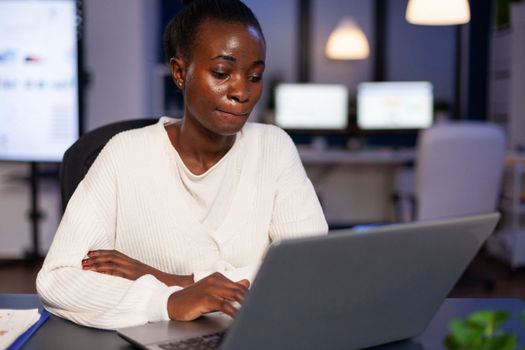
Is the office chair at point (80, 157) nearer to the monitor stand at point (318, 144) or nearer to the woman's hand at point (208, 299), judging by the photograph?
the woman's hand at point (208, 299)

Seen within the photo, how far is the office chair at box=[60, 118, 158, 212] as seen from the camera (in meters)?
1.56

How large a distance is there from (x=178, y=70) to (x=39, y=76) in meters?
2.79

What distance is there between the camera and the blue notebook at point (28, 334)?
947mm

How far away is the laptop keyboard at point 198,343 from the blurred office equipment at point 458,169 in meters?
3.06


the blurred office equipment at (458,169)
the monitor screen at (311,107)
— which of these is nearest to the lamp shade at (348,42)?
the monitor screen at (311,107)

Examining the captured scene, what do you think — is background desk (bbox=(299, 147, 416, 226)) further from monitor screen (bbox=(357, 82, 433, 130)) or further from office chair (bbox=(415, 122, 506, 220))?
office chair (bbox=(415, 122, 506, 220))

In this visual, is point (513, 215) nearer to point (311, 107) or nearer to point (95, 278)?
point (311, 107)

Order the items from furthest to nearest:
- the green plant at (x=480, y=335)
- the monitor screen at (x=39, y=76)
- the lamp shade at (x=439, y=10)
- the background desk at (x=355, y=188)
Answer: the background desk at (x=355, y=188)
the lamp shade at (x=439, y=10)
the monitor screen at (x=39, y=76)
the green plant at (x=480, y=335)

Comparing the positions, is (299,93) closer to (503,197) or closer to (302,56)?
(302,56)

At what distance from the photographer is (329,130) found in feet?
19.0

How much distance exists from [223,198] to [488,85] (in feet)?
17.5

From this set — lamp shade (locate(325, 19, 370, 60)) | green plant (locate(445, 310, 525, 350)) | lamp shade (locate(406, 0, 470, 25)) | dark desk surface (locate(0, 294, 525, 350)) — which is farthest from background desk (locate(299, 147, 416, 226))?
green plant (locate(445, 310, 525, 350))

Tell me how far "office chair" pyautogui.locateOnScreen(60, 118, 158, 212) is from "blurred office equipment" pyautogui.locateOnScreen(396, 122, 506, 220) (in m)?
2.50

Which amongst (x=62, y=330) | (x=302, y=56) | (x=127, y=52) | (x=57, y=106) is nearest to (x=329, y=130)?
(x=302, y=56)
